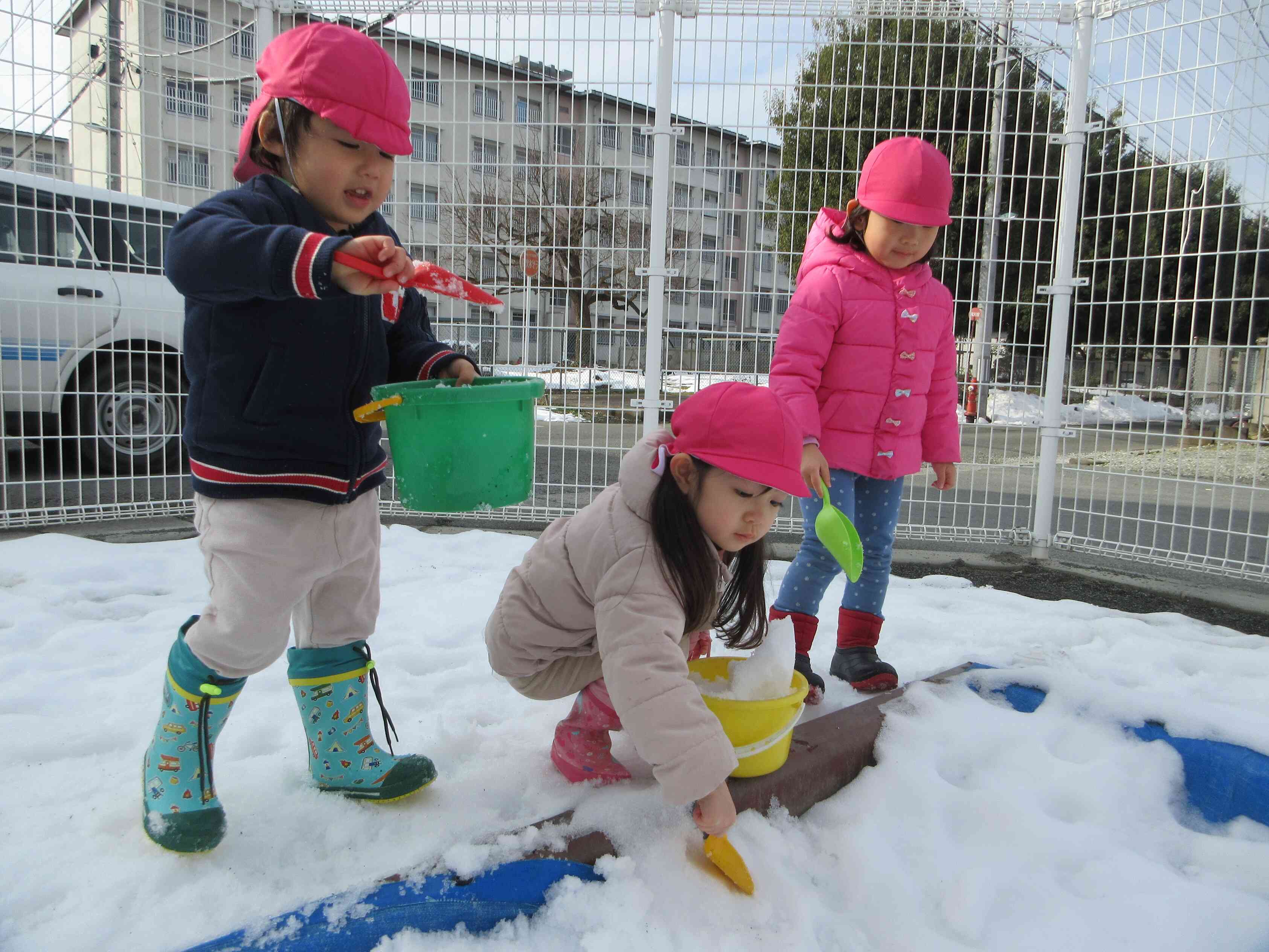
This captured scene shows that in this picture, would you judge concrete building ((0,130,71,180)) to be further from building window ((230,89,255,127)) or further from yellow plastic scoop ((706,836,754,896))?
yellow plastic scoop ((706,836,754,896))

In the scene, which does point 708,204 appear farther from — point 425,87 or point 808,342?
point 808,342

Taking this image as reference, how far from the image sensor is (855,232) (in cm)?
232

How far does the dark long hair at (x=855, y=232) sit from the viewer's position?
2.30m

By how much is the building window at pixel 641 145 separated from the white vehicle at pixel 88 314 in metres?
2.08

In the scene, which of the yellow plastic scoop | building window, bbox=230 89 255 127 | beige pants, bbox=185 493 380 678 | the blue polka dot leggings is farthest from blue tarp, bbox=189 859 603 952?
building window, bbox=230 89 255 127

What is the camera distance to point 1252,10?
11.5ft

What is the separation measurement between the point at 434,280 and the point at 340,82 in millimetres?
345

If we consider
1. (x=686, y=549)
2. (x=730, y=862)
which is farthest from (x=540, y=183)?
(x=730, y=862)

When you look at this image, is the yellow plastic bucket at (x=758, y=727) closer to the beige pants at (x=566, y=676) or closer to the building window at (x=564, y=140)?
the beige pants at (x=566, y=676)

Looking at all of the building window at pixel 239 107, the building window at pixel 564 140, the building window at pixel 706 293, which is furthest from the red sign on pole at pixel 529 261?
the building window at pixel 239 107

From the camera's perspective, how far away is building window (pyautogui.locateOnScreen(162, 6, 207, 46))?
12.9ft

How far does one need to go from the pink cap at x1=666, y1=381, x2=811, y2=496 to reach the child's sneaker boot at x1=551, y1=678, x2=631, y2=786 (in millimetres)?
505

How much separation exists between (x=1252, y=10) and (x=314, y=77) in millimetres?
3863

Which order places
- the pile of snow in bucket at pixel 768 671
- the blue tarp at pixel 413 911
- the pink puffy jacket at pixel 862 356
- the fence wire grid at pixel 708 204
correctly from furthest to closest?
the fence wire grid at pixel 708 204 < the pink puffy jacket at pixel 862 356 < the pile of snow in bucket at pixel 768 671 < the blue tarp at pixel 413 911
